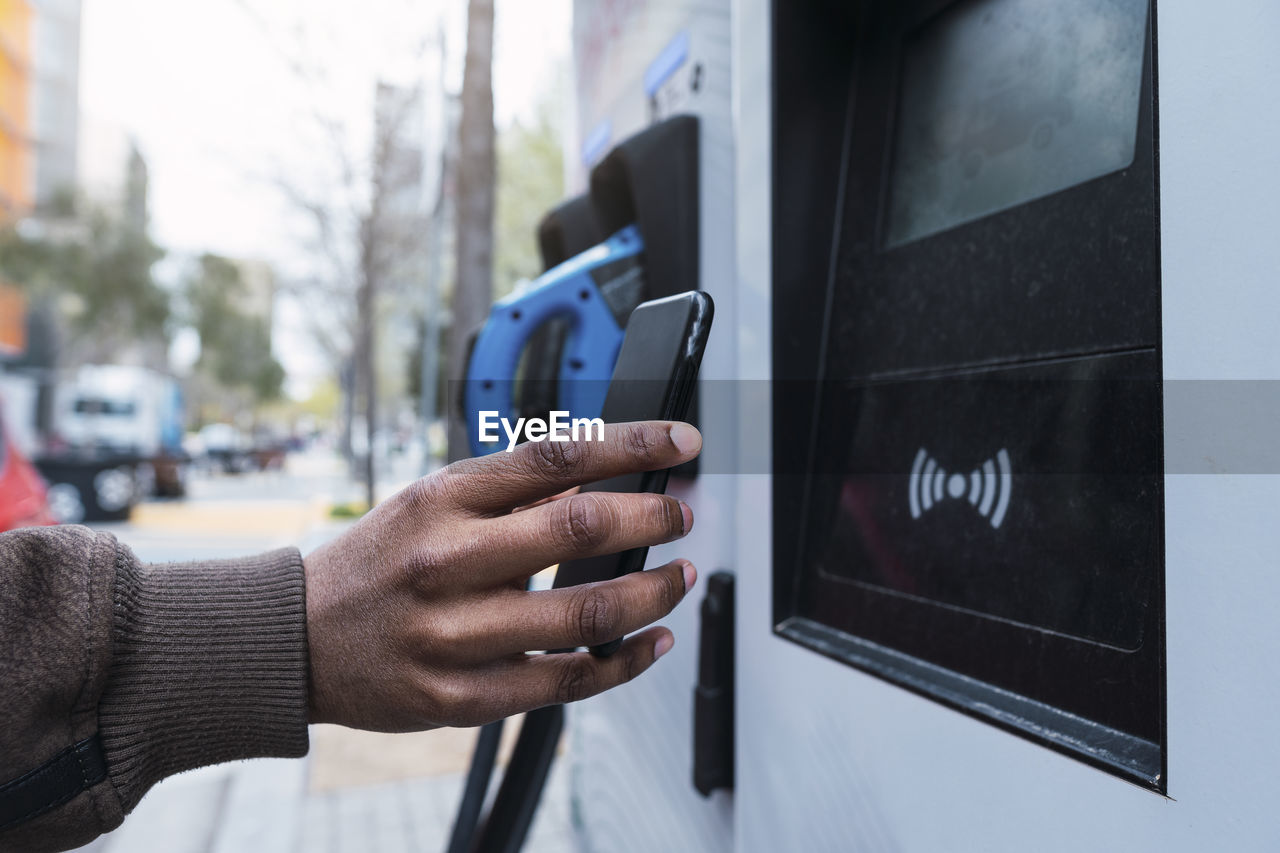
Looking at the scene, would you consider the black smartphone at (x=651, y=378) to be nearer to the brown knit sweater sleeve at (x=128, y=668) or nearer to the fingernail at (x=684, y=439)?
the fingernail at (x=684, y=439)

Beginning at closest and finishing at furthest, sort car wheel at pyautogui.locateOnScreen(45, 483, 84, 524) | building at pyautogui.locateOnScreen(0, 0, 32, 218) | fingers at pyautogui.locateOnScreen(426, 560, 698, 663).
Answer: fingers at pyautogui.locateOnScreen(426, 560, 698, 663) → car wheel at pyautogui.locateOnScreen(45, 483, 84, 524) → building at pyautogui.locateOnScreen(0, 0, 32, 218)

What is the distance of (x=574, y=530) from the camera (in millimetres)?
503

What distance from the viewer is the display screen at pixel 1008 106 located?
589mm

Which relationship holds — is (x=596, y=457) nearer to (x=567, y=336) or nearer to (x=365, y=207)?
(x=567, y=336)

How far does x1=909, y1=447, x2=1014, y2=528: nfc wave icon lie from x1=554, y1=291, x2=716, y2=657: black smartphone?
0.83 feet

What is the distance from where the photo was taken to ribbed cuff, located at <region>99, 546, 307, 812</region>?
24.1 inches

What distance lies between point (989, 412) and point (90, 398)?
1877 centimetres

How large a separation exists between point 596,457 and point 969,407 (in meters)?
0.33

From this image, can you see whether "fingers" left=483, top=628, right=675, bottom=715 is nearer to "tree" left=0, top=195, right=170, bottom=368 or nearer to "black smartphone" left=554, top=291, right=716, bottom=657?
"black smartphone" left=554, top=291, right=716, bottom=657

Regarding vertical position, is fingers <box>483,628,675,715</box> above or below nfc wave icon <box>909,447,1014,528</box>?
below

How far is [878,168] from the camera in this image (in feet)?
2.70

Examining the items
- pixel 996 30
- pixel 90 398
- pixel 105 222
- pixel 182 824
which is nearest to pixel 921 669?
pixel 996 30

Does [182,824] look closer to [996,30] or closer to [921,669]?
[921,669]

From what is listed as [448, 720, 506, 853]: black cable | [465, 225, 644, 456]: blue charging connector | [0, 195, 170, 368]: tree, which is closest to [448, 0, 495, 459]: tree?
[448, 720, 506, 853]: black cable
